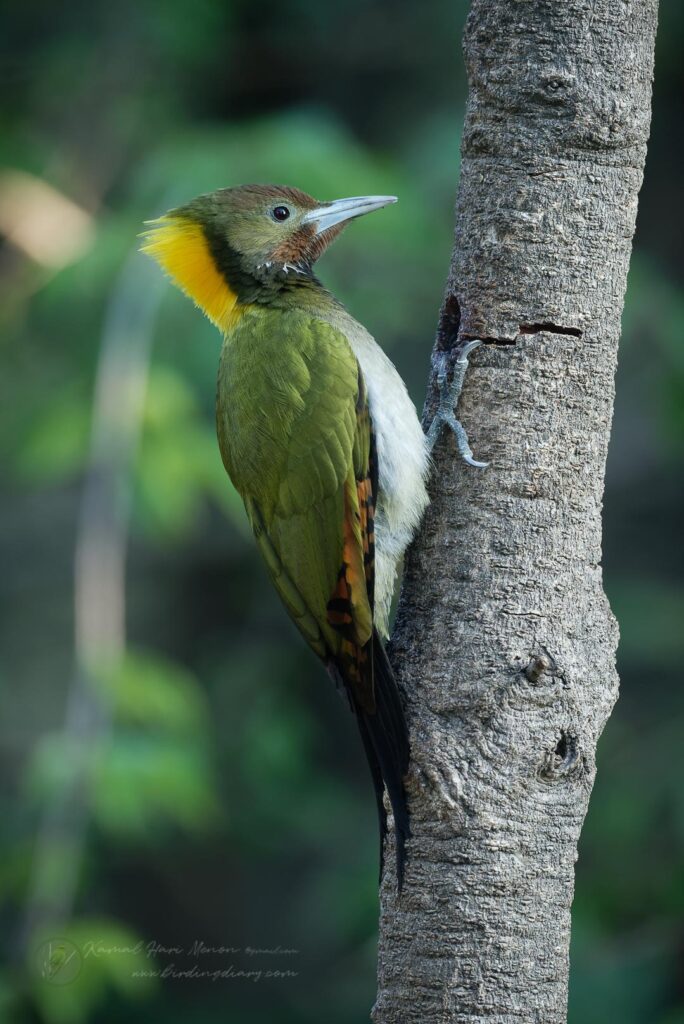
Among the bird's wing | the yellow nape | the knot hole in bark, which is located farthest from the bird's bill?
the knot hole in bark

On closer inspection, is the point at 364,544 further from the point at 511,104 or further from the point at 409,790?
the point at 511,104

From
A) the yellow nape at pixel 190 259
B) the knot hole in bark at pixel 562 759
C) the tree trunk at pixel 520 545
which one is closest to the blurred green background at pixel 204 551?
the yellow nape at pixel 190 259

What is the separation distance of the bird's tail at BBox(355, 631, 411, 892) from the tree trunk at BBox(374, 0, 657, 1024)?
0.07 feet

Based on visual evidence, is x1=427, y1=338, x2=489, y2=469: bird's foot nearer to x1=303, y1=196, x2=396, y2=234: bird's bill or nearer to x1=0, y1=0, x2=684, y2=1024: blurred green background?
x1=303, y1=196, x2=396, y2=234: bird's bill

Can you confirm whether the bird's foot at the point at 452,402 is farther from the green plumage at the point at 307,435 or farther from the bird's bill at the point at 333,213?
the bird's bill at the point at 333,213

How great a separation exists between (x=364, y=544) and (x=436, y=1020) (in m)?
0.93

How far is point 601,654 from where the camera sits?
7.31ft

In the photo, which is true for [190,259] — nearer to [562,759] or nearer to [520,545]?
[520,545]

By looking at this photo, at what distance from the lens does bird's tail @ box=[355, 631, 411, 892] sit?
7.12ft

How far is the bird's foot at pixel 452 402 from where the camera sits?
2.33 meters

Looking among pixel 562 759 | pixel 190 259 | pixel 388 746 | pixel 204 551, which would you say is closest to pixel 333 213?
pixel 190 259

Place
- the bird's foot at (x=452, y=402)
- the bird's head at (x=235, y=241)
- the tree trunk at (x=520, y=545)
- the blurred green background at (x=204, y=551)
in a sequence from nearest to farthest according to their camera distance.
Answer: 1. the tree trunk at (x=520, y=545)
2. the bird's foot at (x=452, y=402)
3. the bird's head at (x=235, y=241)
4. the blurred green background at (x=204, y=551)

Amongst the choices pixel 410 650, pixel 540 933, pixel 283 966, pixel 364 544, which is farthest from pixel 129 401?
pixel 283 966

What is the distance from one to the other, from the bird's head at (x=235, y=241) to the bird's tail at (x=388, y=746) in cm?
123
